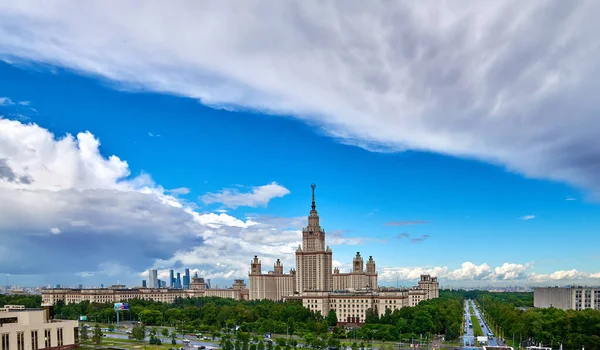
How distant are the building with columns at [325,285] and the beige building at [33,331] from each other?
248 feet

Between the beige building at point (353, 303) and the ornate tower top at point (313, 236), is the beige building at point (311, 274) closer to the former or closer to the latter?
the ornate tower top at point (313, 236)

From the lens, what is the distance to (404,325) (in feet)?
309

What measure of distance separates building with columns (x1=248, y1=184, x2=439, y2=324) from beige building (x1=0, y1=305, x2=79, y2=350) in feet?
248

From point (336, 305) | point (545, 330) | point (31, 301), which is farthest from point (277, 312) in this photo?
point (31, 301)

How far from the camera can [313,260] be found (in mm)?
165125

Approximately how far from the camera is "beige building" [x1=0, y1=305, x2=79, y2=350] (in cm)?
4953

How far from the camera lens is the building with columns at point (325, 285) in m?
125

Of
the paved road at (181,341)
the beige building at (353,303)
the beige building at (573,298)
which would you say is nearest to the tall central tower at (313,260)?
the beige building at (353,303)

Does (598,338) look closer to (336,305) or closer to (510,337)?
(510,337)

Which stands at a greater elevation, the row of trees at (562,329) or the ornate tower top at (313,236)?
the ornate tower top at (313,236)

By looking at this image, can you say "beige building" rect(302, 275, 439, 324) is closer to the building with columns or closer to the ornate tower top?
the building with columns

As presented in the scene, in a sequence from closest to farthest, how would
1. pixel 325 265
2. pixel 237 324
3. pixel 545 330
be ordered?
pixel 545 330, pixel 237 324, pixel 325 265

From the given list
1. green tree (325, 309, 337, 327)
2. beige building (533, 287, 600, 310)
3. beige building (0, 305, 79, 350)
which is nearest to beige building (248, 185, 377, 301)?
green tree (325, 309, 337, 327)

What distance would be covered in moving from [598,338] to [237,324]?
224 ft
